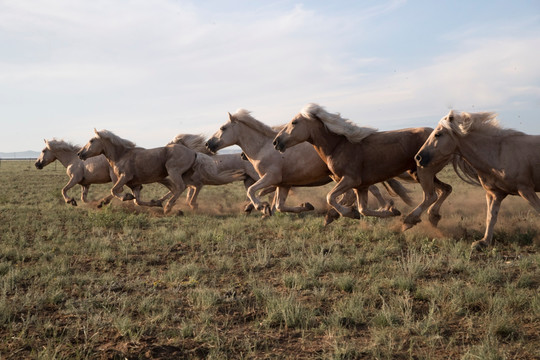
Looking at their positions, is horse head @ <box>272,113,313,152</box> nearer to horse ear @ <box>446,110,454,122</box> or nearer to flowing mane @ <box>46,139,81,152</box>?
horse ear @ <box>446,110,454,122</box>

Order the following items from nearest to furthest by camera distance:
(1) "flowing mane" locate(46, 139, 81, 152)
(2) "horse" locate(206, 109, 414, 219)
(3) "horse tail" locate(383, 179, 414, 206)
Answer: (2) "horse" locate(206, 109, 414, 219)
(3) "horse tail" locate(383, 179, 414, 206)
(1) "flowing mane" locate(46, 139, 81, 152)

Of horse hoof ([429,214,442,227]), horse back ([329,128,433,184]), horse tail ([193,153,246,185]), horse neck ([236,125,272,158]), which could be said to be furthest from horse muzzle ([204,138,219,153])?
horse hoof ([429,214,442,227])

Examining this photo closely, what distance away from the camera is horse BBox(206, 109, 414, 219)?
9523 millimetres

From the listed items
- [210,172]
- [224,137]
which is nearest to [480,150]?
[224,137]

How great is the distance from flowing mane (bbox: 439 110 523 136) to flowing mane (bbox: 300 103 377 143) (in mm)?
1369

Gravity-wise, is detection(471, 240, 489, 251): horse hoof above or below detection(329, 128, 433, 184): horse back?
below

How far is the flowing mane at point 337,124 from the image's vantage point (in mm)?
8047

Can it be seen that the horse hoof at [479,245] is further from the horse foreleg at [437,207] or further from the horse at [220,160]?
the horse at [220,160]

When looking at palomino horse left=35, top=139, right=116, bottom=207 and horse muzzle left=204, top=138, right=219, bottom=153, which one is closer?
horse muzzle left=204, top=138, right=219, bottom=153

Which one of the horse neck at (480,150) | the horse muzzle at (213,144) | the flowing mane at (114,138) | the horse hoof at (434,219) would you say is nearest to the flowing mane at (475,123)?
the horse neck at (480,150)

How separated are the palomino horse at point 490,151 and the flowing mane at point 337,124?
119 centimetres

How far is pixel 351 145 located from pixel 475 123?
2028 millimetres

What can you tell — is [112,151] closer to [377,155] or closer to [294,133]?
[294,133]

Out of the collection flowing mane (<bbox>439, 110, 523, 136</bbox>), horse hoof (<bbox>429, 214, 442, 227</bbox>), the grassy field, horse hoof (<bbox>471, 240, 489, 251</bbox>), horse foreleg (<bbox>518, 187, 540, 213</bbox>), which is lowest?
the grassy field
